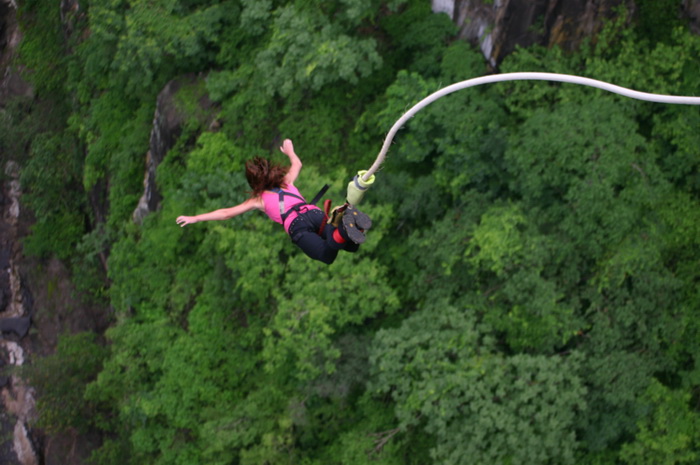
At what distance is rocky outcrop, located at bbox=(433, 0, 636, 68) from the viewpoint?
1352 cm

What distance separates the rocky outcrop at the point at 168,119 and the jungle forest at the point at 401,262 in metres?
Answer: 0.12

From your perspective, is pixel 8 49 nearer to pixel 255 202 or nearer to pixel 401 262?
pixel 401 262

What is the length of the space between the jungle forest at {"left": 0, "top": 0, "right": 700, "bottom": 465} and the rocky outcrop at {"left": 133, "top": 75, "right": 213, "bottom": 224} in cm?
12

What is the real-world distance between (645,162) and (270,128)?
351 inches

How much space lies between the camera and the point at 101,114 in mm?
20172

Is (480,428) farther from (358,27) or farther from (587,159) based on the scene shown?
(358,27)

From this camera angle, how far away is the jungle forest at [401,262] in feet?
38.9

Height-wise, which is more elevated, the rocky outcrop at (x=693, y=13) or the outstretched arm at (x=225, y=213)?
the rocky outcrop at (x=693, y=13)

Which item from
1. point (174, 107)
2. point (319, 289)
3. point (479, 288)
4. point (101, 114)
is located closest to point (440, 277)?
point (479, 288)

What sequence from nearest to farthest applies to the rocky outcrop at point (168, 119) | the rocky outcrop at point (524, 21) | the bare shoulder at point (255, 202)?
1. the bare shoulder at point (255, 202)
2. the rocky outcrop at point (524, 21)
3. the rocky outcrop at point (168, 119)

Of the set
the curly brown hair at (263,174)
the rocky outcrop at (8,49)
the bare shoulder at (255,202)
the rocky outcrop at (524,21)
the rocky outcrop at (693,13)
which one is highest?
the rocky outcrop at (693,13)

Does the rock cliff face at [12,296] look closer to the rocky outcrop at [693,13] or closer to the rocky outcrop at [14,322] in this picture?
the rocky outcrop at [14,322]

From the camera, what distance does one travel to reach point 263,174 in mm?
6406

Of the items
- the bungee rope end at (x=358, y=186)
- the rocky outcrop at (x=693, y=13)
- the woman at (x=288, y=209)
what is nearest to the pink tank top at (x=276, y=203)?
the woman at (x=288, y=209)
